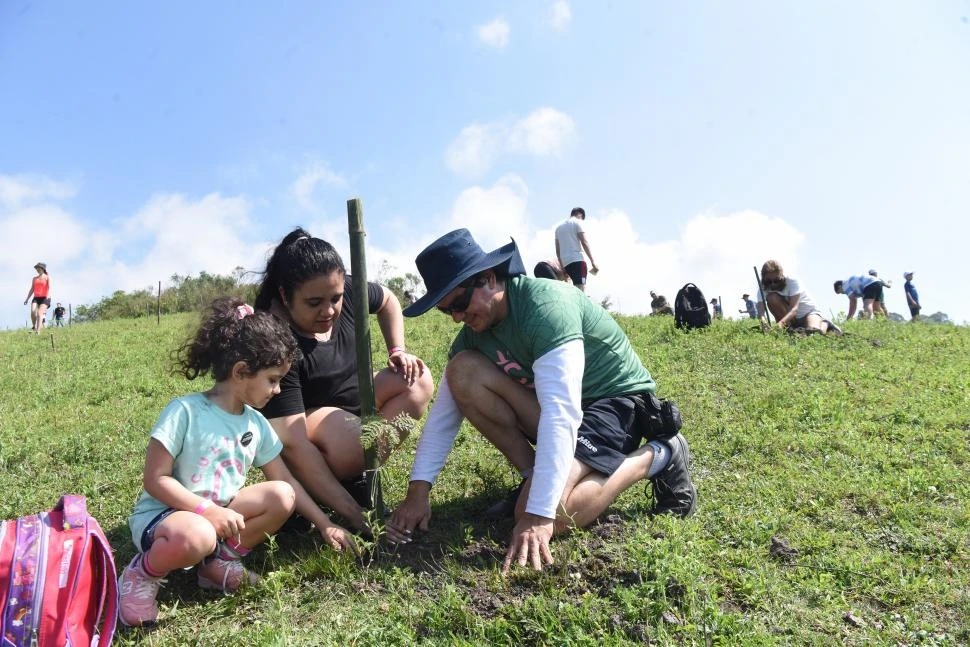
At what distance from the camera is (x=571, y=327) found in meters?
3.33

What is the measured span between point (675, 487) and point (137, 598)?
2.63 metres

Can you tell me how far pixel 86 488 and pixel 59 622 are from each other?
8.19 feet

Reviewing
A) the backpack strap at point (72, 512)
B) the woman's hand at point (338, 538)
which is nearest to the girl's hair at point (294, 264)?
the woman's hand at point (338, 538)

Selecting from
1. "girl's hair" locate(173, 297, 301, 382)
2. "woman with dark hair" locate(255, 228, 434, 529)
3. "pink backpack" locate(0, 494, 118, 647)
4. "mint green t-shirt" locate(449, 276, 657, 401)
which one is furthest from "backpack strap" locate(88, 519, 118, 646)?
"mint green t-shirt" locate(449, 276, 657, 401)

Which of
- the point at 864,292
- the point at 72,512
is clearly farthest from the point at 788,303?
the point at 72,512

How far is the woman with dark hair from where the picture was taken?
11.5 feet

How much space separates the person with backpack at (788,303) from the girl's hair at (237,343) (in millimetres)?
8364

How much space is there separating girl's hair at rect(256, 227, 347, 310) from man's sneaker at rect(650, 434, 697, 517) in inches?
79.6

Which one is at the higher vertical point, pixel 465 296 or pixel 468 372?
pixel 465 296

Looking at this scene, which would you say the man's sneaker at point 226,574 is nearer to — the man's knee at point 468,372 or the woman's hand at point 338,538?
the woman's hand at point 338,538

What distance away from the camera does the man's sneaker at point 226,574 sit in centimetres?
303

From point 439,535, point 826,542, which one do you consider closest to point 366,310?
point 439,535

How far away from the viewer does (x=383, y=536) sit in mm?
3445

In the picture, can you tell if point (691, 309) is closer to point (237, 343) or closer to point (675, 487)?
point (675, 487)
